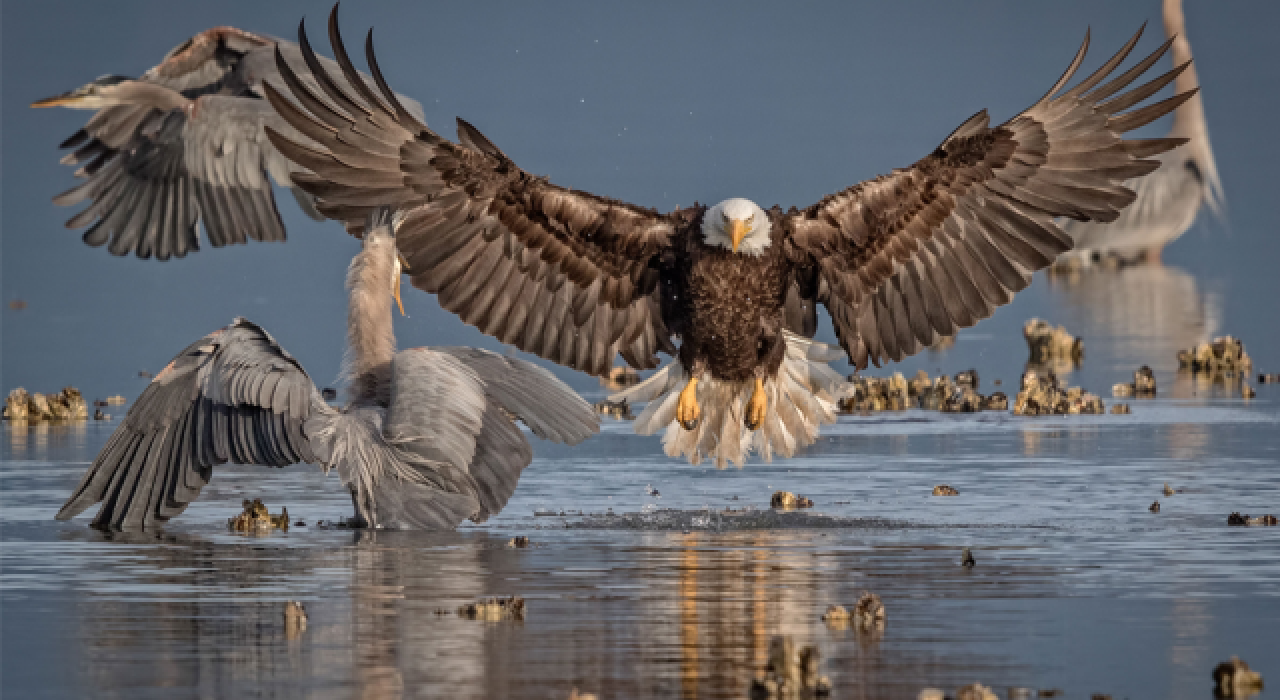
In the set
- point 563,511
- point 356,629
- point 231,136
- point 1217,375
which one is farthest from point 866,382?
point 356,629

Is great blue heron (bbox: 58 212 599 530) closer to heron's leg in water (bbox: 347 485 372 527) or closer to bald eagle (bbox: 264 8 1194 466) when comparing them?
heron's leg in water (bbox: 347 485 372 527)

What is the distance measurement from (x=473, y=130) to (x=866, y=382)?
Answer: 23.5 ft

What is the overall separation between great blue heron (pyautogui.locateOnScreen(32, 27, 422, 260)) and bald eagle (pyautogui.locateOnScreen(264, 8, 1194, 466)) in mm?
4146

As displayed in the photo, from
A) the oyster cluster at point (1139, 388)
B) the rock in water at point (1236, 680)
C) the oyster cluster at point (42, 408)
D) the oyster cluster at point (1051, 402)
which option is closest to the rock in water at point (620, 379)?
the oyster cluster at point (1051, 402)

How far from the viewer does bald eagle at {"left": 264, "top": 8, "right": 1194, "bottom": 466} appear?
353 inches

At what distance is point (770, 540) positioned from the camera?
834 centimetres

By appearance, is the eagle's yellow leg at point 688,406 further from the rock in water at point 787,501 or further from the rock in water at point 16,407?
the rock in water at point 16,407

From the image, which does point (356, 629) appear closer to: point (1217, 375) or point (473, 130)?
point (473, 130)

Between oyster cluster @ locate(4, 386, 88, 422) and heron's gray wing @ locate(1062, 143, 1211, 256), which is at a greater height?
heron's gray wing @ locate(1062, 143, 1211, 256)

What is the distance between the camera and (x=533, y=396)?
31.8 ft

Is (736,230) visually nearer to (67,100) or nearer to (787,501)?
(787,501)

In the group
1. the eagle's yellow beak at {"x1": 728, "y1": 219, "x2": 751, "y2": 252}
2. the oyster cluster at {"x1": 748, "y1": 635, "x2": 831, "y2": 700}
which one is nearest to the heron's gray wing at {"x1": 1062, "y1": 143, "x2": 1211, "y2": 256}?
the eagle's yellow beak at {"x1": 728, "y1": 219, "x2": 751, "y2": 252}

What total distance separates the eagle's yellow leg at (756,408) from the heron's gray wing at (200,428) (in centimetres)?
203

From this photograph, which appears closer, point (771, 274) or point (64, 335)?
point (771, 274)
